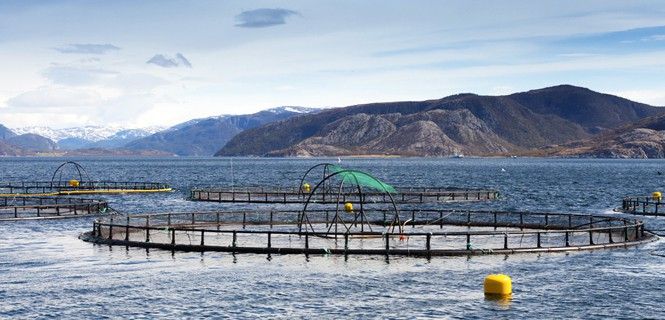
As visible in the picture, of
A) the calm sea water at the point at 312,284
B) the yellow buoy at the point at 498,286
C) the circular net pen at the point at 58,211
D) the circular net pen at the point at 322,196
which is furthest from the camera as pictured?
the circular net pen at the point at 322,196

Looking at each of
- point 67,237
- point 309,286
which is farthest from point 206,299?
point 67,237

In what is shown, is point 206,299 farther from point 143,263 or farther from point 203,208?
point 203,208

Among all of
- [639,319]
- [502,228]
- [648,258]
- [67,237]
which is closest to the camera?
[639,319]

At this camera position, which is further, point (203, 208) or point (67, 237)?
point (203, 208)

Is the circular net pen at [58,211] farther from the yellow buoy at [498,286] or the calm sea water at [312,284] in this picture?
the yellow buoy at [498,286]

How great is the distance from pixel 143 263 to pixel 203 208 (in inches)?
2114

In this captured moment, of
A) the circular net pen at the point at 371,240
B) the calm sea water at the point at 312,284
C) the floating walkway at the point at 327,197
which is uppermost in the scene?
the floating walkway at the point at 327,197

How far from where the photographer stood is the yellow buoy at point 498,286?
4109cm

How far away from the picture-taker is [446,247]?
186 ft

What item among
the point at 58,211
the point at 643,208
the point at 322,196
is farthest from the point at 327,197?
the point at 643,208

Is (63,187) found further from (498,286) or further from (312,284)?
(498,286)

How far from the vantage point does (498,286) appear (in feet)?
135

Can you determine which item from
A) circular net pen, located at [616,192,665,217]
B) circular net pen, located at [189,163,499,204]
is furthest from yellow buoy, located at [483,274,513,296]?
circular net pen, located at [189,163,499,204]

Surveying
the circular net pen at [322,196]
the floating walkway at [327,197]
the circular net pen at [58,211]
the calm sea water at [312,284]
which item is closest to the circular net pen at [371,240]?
the calm sea water at [312,284]
